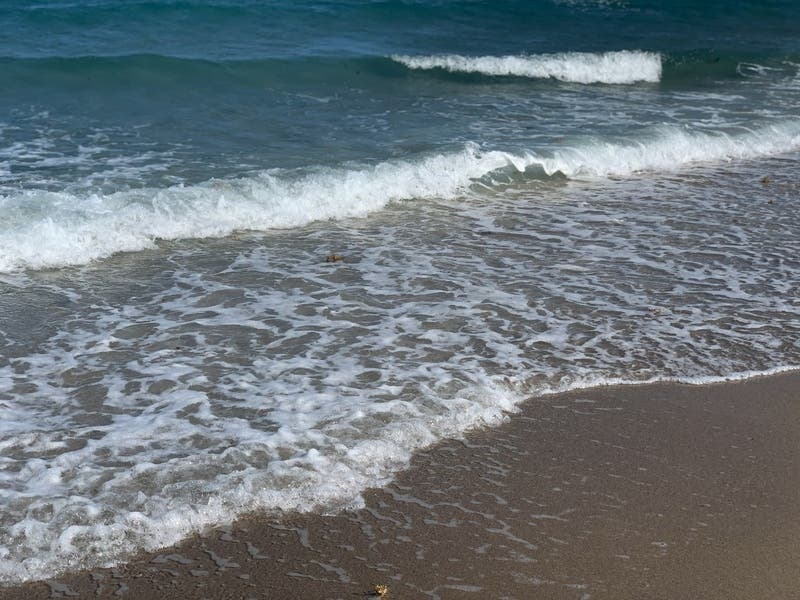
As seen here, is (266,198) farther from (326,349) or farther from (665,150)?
(665,150)

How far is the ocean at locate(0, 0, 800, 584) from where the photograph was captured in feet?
14.7

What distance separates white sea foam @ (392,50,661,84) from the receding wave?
571cm

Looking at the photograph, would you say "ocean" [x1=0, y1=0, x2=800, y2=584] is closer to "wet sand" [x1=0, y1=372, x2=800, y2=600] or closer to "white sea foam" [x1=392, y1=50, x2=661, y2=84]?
"wet sand" [x1=0, y1=372, x2=800, y2=600]

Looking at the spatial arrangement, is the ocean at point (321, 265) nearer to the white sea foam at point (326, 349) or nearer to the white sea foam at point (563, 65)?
the white sea foam at point (326, 349)

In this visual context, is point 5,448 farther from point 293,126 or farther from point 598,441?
point 293,126

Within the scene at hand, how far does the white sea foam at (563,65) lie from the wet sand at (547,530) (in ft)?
42.0

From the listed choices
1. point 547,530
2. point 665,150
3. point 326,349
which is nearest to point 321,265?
point 326,349

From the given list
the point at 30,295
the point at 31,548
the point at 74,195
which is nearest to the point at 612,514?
the point at 31,548

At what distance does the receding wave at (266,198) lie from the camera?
7.65 m

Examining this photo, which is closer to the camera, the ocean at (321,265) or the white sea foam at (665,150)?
the ocean at (321,265)

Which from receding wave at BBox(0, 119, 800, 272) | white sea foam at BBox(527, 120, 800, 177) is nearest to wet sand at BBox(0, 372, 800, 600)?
receding wave at BBox(0, 119, 800, 272)

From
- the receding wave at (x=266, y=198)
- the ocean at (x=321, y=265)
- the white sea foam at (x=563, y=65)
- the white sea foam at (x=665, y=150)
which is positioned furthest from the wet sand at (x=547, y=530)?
the white sea foam at (x=563, y=65)

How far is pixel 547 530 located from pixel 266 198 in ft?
18.4

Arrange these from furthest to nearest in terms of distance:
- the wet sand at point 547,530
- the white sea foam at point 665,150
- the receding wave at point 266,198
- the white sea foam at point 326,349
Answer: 1. the white sea foam at point 665,150
2. the receding wave at point 266,198
3. the white sea foam at point 326,349
4. the wet sand at point 547,530
